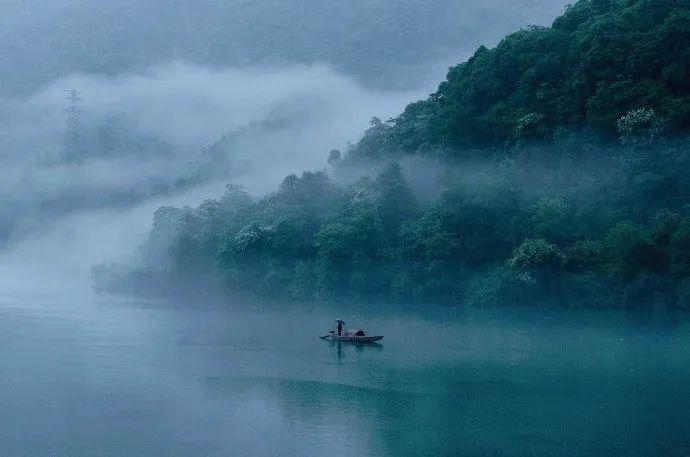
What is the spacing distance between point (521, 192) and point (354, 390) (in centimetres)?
2161

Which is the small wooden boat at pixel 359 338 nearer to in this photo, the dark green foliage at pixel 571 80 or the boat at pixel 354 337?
the boat at pixel 354 337


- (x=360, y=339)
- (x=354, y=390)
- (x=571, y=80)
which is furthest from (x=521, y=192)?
(x=354, y=390)

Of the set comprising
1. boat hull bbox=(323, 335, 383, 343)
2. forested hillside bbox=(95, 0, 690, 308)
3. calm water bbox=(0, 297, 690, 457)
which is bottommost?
calm water bbox=(0, 297, 690, 457)

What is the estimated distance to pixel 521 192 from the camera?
127 ft

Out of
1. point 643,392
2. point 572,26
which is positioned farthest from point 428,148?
point 643,392

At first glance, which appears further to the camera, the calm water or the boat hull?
the boat hull

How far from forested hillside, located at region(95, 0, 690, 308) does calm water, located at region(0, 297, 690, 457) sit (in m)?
3.50

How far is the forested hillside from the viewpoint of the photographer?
34.3 meters

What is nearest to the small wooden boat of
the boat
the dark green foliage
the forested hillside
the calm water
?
the boat

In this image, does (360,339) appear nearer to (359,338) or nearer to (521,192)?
(359,338)

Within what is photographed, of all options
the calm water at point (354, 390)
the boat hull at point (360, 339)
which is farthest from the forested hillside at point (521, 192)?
the boat hull at point (360, 339)

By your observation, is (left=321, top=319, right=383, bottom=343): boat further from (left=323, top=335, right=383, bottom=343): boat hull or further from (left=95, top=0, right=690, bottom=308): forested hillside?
(left=95, top=0, right=690, bottom=308): forested hillside

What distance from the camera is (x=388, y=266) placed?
145ft

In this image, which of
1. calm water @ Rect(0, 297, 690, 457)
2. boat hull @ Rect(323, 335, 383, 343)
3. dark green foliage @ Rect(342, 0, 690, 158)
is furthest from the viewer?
dark green foliage @ Rect(342, 0, 690, 158)
